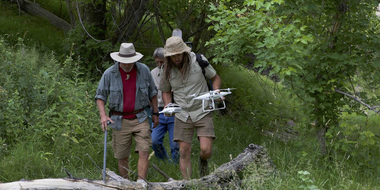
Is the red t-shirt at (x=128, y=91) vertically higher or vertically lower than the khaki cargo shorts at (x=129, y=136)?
higher

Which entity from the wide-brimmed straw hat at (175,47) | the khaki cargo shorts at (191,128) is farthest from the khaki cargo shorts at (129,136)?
the wide-brimmed straw hat at (175,47)

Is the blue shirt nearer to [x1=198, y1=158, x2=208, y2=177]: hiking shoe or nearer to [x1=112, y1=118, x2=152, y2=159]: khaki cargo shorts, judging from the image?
[x1=112, y1=118, x2=152, y2=159]: khaki cargo shorts

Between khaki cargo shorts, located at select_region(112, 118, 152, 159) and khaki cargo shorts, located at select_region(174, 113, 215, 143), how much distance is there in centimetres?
37

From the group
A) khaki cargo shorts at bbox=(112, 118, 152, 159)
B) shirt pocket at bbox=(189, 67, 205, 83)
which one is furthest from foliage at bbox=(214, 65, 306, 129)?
khaki cargo shorts at bbox=(112, 118, 152, 159)

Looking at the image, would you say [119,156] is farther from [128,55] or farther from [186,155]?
[128,55]

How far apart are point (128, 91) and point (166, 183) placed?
1.27 meters

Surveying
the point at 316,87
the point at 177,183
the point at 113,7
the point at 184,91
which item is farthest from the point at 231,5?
the point at 177,183

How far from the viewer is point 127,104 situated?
4652 millimetres

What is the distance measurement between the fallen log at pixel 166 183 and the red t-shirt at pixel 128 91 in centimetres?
93

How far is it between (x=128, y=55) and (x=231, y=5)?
434 centimetres

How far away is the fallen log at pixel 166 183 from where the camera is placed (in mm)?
3569

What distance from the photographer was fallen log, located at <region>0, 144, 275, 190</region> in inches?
141

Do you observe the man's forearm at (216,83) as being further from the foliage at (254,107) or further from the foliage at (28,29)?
the foliage at (28,29)

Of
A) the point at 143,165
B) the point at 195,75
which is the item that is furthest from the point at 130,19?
the point at 143,165
